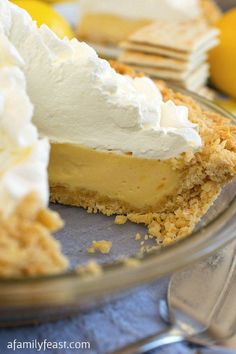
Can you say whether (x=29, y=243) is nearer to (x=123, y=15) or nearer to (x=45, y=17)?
(x=45, y=17)

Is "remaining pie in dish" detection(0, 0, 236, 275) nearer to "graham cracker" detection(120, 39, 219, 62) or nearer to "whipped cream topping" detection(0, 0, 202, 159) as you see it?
"whipped cream topping" detection(0, 0, 202, 159)

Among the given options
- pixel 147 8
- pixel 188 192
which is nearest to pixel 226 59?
pixel 147 8

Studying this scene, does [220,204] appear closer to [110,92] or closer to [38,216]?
[110,92]

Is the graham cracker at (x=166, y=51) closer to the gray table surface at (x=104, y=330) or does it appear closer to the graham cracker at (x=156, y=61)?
the graham cracker at (x=156, y=61)

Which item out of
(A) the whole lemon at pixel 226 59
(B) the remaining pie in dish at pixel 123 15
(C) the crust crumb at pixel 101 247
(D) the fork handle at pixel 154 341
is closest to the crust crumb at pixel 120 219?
(C) the crust crumb at pixel 101 247

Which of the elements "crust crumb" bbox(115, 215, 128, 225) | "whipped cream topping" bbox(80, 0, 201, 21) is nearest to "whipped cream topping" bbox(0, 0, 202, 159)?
"crust crumb" bbox(115, 215, 128, 225)
